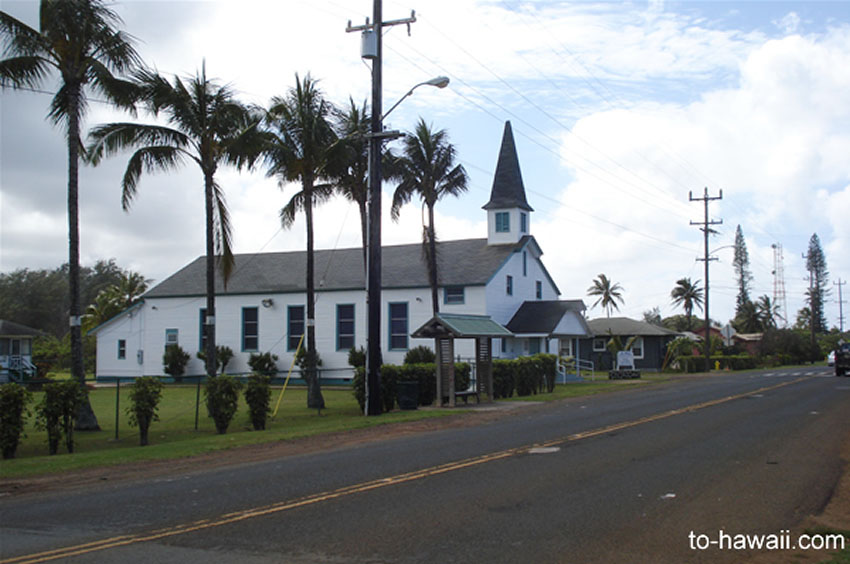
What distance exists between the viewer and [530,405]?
2541 cm

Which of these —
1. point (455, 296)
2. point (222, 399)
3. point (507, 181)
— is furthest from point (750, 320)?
point (222, 399)

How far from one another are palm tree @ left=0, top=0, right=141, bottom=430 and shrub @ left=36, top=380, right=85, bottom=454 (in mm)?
2975

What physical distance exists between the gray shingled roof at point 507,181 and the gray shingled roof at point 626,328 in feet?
54.6

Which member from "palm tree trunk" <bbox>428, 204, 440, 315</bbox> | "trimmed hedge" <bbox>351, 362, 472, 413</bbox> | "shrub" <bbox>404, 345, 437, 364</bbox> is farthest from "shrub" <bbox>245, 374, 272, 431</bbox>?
"shrub" <bbox>404, 345, 437, 364</bbox>

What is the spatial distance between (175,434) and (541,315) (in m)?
26.8

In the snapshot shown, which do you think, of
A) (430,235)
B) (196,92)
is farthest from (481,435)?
(430,235)

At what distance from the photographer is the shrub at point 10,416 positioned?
1475 centimetres

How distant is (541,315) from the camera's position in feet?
139

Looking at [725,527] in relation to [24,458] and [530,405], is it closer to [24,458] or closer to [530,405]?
[24,458]

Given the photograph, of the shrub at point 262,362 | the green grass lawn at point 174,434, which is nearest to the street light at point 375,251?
the green grass lawn at point 174,434

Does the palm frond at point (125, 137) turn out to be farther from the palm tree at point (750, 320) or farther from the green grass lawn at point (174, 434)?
the palm tree at point (750, 320)

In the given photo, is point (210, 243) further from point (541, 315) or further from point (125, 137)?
point (541, 315)

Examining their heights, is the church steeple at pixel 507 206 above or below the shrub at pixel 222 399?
above

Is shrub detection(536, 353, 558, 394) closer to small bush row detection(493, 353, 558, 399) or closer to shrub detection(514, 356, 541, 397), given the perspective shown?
small bush row detection(493, 353, 558, 399)
